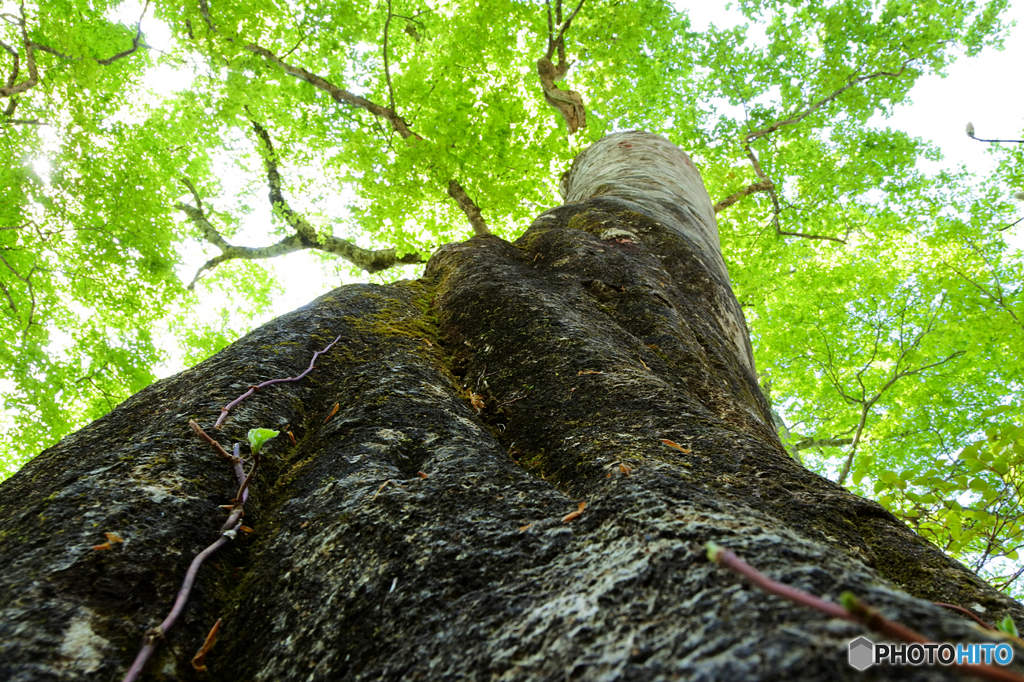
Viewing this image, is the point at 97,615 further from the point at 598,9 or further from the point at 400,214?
the point at 598,9

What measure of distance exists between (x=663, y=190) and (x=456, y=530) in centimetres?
440

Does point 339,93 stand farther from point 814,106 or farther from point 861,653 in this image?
point 861,653

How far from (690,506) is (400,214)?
28.2 ft

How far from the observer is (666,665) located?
77 cm

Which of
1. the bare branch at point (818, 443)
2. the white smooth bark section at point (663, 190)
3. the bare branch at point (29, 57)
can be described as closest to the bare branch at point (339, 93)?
the bare branch at point (29, 57)

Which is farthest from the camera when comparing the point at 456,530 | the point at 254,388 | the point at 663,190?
the point at 663,190

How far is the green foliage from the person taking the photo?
7086 millimetres

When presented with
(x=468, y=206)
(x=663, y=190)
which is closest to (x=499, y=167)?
(x=468, y=206)

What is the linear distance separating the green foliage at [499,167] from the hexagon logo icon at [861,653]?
6.69 m

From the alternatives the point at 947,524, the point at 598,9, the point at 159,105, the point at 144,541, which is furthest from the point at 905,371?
the point at 159,105

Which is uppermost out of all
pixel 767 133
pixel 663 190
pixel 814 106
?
pixel 814 106

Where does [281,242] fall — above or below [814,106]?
below

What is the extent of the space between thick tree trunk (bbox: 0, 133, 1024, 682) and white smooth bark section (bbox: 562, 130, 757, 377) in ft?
4.82

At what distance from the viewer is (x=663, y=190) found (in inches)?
194
